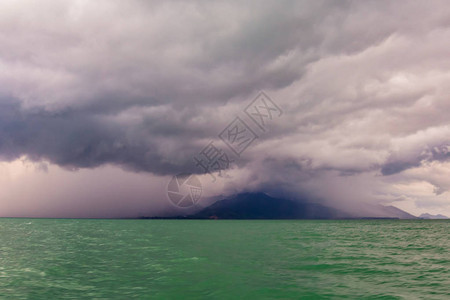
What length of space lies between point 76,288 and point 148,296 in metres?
5.99

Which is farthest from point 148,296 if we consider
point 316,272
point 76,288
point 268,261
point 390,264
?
point 390,264

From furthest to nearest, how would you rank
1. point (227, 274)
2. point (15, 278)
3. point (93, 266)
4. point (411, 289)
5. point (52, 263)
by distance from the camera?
1. point (52, 263)
2. point (93, 266)
3. point (227, 274)
4. point (15, 278)
5. point (411, 289)

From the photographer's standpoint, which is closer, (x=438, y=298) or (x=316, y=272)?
(x=438, y=298)

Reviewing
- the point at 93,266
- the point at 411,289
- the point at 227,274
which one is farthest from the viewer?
the point at 93,266

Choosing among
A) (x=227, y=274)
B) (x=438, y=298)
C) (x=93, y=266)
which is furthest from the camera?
(x=93, y=266)

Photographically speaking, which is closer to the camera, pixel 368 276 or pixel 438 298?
pixel 438 298

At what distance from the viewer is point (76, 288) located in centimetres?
2259

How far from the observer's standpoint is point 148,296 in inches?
808

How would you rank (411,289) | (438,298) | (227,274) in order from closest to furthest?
(438,298) < (411,289) < (227,274)

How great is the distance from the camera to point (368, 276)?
27.1 meters

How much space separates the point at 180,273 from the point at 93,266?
32.7 ft

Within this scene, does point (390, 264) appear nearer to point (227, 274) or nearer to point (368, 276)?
point (368, 276)

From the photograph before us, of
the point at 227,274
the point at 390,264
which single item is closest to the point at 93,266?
the point at 227,274

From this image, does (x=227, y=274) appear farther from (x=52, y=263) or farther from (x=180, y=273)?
(x=52, y=263)
